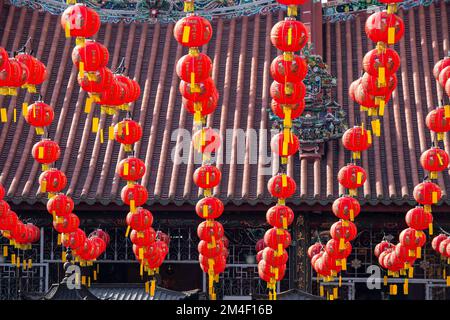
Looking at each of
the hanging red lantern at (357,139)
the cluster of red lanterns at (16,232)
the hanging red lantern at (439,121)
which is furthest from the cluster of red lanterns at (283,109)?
the cluster of red lanterns at (16,232)

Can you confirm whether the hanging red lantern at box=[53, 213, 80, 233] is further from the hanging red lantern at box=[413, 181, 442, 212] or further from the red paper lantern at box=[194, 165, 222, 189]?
the hanging red lantern at box=[413, 181, 442, 212]

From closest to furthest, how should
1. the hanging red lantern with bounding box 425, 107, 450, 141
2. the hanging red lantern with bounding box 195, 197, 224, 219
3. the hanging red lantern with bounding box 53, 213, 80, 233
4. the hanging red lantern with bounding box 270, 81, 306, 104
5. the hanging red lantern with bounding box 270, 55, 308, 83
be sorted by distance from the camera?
the hanging red lantern with bounding box 270, 55, 308, 83
the hanging red lantern with bounding box 270, 81, 306, 104
the hanging red lantern with bounding box 425, 107, 450, 141
the hanging red lantern with bounding box 195, 197, 224, 219
the hanging red lantern with bounding box 53, 213, 80, 233

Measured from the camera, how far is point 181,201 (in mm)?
17641

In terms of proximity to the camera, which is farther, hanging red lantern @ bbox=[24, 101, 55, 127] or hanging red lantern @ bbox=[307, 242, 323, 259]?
hanging red lantern @ bbox=[307, 242, 323, 259]

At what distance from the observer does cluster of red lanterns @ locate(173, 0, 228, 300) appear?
1344 cm

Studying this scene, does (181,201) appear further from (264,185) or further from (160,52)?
(160,52)

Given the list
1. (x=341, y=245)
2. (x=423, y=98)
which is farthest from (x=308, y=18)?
(x=341, y=245)

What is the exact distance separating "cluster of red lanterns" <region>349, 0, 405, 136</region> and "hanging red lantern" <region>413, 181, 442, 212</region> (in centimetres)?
217

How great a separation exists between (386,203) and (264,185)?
6.30 feet

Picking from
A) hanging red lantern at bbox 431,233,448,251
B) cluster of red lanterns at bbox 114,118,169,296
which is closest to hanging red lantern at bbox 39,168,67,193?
cluster of red lanterns at bbox 114,118,169,296

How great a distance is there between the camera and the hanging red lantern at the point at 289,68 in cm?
1347

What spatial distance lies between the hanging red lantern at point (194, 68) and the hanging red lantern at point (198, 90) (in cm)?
14

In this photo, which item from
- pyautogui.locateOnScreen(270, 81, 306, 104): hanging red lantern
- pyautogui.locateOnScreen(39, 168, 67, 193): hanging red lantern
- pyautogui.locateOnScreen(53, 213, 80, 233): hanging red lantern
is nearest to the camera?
pyautogui.locateOnScreen(270, 81, 306, 104): hanging red lantern

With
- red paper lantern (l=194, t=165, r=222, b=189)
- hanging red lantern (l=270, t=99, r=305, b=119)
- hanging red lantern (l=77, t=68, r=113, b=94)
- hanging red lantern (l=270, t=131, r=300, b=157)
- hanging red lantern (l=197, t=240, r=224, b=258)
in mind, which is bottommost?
hanging red lantern (l=197, t=240, r=224, b=258)
